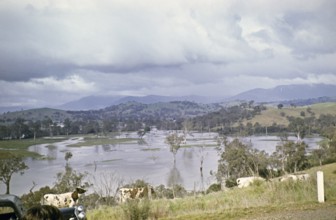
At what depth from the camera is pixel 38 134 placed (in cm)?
14050

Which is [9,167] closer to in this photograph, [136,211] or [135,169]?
[135,169]

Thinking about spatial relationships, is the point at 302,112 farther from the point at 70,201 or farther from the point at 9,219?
the point at 9,219

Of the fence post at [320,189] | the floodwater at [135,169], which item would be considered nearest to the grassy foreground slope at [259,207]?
the fence post at [320,189]

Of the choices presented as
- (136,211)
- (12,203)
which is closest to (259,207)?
(136,211)

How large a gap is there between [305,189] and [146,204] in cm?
507

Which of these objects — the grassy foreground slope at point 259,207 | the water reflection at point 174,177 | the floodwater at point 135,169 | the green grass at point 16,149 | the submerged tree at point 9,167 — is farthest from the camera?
the green grass at point 16,149

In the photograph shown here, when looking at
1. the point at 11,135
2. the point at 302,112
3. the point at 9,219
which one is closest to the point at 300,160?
the point at 9,219

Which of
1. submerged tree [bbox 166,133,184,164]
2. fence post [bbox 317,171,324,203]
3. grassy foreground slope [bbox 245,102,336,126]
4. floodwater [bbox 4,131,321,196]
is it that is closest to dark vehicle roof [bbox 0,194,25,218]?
fence post [bbox 317,171,324,203]

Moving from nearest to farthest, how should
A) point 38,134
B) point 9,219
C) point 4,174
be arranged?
point 9,219, point 4,174, point 38,134

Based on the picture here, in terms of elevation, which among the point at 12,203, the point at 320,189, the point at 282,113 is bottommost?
the point at 320,189

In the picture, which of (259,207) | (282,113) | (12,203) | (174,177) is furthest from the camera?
(282,113)

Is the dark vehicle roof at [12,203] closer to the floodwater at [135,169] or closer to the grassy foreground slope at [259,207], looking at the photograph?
the grassy foreground slope at [259,207]

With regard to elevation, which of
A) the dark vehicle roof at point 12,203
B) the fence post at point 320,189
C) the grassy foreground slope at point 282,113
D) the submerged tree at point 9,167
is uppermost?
the grassy foreground slope at point 282,113

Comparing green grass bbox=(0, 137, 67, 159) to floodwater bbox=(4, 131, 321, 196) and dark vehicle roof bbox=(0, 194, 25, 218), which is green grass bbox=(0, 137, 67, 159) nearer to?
floodwater bbox=(4, 131, 321, 196)
